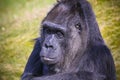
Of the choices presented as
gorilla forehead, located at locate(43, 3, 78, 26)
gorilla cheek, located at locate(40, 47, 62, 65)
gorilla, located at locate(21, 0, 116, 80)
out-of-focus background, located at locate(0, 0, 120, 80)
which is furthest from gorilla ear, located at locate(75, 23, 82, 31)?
out-of-focus background, located at locate(0, 0, 120, 80)

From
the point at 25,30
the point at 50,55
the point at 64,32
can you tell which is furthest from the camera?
the point at 25,30

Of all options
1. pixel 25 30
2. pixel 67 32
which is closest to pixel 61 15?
pixel 67 32

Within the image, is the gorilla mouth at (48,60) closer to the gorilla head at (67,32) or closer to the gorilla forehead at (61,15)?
the gorilla head at (67,32)

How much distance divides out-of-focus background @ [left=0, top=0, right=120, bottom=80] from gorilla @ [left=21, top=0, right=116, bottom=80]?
2.04 metres

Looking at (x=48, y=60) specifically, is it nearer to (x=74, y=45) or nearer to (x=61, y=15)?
(x=74, y=45)

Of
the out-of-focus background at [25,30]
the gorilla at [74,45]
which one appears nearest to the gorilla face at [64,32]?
the gorilla at [74,45]

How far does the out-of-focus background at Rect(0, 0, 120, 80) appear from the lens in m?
10.6

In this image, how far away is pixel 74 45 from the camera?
7.61 meters

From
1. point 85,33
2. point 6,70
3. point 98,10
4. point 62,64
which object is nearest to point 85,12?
point 85,33

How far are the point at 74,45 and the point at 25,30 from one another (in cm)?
488

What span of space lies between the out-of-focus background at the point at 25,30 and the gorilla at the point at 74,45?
6.68 ft

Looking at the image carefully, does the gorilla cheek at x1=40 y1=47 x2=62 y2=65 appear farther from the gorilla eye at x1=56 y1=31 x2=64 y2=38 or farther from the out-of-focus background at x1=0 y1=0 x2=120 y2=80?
the out-of-focus background at x1=0 y1=0 x2=120 y2=80

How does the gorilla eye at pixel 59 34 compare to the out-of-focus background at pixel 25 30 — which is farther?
the out-of-focus background at pixel 25 30

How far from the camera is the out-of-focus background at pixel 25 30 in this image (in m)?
10.6
